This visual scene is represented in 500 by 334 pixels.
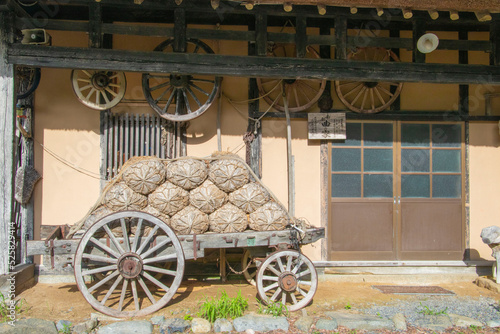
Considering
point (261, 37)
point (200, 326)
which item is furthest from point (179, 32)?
point (200, 326)

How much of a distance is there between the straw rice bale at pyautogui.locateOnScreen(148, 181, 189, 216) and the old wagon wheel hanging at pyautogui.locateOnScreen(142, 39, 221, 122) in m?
1.32

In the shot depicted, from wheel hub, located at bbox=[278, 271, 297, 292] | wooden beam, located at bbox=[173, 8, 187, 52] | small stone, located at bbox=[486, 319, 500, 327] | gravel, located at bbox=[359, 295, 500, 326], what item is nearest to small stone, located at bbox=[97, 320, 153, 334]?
wheel hub, located at bbox=[278, 271, 297, 292]

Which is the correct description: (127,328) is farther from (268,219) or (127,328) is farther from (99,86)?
(99,86)

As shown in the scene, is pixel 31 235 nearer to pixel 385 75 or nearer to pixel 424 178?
pixel 385 75

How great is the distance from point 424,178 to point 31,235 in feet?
20.5

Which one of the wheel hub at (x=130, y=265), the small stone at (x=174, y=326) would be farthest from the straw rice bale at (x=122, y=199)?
the small stone at (x=174, y=326)

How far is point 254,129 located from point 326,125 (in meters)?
1.17

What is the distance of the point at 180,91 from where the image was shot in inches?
222

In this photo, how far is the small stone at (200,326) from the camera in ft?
13.5

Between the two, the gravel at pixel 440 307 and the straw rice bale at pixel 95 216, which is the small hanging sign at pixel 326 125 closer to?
the gravel at pixel 440 307

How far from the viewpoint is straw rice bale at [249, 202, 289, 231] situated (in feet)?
15.6

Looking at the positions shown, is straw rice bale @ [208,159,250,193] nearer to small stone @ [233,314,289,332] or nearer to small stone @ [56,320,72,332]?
small stone @ [233,314,289,332]

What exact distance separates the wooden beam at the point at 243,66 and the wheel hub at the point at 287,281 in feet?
8.54

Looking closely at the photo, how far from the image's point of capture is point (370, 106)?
6.12 metres
